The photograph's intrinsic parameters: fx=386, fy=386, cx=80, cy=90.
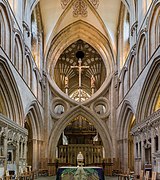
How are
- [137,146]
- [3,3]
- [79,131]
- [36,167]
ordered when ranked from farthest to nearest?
[79,131] < [36,167] < [137,146] < [3,3]

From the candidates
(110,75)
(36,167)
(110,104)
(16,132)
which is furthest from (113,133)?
(16,132)

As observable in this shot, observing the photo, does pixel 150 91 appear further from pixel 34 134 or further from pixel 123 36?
pixel 34 134

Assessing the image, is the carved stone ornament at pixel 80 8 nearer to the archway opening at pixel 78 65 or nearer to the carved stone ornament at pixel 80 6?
the carved stone ornament at pixel 80 6

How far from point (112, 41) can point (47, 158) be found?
334 inches

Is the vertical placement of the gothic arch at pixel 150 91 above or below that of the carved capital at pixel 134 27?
below

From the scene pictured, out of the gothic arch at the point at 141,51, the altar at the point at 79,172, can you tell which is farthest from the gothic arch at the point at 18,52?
the gothic arch at the point at 141,51

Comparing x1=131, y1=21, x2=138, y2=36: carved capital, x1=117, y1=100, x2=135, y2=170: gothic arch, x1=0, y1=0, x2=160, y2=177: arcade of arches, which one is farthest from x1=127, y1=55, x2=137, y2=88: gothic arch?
x1=117, y1=100, x2=135, y2=170: gothic arch

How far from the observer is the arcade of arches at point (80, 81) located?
582 inches

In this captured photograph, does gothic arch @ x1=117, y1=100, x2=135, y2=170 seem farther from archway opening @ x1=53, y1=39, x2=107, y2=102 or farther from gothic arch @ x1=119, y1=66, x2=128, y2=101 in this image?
archway opening @ x1=53, y1=39, x2=107, y2=102

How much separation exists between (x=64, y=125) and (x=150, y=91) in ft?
35.0

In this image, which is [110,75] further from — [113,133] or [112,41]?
[113,133]

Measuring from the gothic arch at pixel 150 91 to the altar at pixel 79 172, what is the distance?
12.0 ft

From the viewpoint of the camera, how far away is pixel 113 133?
2447cm

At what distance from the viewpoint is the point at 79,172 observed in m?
13.7
